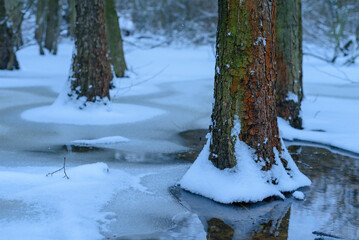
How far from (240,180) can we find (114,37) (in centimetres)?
1137

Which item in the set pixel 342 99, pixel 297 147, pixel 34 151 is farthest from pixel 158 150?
pixel 342 99

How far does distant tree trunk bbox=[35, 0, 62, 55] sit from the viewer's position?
22302mm

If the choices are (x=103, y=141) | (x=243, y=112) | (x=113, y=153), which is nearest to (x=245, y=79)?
(x=243, y=112)

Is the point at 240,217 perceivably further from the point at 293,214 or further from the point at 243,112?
the point at 243,112

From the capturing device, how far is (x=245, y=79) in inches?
179

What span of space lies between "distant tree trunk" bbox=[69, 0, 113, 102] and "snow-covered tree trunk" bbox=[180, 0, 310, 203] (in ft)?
15.4

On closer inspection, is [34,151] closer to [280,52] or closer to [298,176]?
[298,176]

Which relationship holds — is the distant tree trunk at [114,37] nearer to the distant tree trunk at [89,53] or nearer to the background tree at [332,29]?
the distant tree trunk at [89,53]

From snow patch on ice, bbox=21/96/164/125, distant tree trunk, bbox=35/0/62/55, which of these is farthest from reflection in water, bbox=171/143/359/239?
distant tree trunk, bbox=35/0/62/55

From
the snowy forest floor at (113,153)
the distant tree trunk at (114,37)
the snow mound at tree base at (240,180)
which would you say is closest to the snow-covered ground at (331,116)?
the snowy forest floor at (113,153)

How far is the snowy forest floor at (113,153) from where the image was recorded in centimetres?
384

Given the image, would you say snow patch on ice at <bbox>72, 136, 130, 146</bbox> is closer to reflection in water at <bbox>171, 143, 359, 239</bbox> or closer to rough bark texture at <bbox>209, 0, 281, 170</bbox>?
reflection in water at <bbox>171, 143, 359, 239</bbox>

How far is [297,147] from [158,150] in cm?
218

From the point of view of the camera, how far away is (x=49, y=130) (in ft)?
25.8
